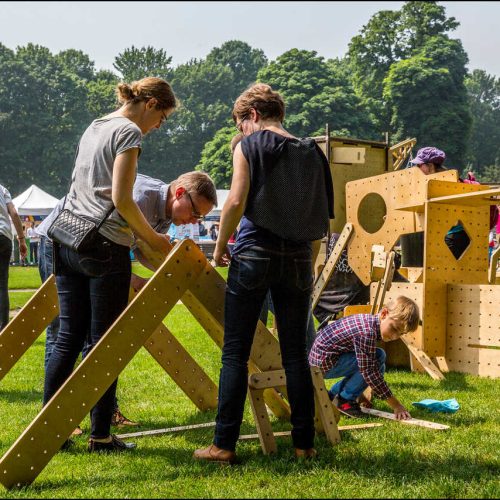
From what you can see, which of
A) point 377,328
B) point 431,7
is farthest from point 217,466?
point 431,7

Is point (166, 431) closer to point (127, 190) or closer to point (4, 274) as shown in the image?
point (127, 190)

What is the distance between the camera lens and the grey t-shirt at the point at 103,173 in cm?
345

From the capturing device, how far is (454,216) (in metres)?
6.87

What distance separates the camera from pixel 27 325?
4.21 meters

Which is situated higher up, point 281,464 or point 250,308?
point 250,308

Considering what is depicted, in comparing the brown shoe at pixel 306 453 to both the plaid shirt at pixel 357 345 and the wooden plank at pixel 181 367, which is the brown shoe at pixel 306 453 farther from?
the wooden plank at pixel 181 367

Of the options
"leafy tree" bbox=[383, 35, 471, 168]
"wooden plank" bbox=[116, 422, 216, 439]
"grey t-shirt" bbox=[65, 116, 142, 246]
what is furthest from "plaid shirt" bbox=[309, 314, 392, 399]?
"leafy tree" bbox=[383, 35, 471, 168]

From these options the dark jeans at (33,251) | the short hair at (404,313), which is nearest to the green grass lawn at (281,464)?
the short hair at (404,313)

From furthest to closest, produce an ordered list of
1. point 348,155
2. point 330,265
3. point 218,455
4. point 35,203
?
point 35,203, point 348,155, point 330,265, point 218,455

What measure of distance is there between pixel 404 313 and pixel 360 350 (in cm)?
35

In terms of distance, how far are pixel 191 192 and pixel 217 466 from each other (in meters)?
1.41

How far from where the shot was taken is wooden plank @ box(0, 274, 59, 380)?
4.14m

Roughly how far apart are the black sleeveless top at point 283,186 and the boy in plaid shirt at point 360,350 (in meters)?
1.27

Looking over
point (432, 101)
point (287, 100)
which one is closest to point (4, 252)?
point (287, 100)
